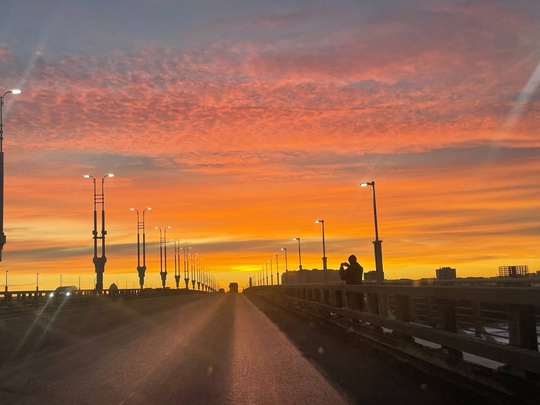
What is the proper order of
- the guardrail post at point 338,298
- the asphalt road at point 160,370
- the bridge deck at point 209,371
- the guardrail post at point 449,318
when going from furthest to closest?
the guardrail post at point 338,298, the guardrail post at point 449,318, the asphalt road at point 160,370, the bridge deck at point 209,371

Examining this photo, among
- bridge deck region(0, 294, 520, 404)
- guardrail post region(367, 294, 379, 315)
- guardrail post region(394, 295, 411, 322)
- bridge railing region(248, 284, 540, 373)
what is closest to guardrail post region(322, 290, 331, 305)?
bridge deck region(0, 294, 520, 404)

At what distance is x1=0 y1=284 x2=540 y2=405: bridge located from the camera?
8484mm

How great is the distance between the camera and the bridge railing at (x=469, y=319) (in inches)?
310

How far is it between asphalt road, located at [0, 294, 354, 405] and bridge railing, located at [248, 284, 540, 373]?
1.88 metres

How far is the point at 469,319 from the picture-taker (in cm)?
1171

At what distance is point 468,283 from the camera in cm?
1686

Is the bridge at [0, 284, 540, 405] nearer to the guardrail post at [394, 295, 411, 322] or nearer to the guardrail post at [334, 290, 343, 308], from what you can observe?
the guardrail post at [394, 295, 411, 322]

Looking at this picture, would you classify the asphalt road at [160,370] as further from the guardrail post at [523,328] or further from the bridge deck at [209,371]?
the guardrail post at [523,328]

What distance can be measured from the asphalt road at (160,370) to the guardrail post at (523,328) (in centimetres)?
246

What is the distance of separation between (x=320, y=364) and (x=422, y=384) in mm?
3281

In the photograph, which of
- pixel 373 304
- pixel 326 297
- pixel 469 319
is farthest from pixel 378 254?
pixel 469 319

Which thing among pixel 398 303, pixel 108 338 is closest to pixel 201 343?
pixel 108 338

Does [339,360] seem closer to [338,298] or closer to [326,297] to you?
[338,298]

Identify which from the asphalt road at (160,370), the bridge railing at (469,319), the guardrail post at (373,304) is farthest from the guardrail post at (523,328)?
the guardrail post at (373,304)
